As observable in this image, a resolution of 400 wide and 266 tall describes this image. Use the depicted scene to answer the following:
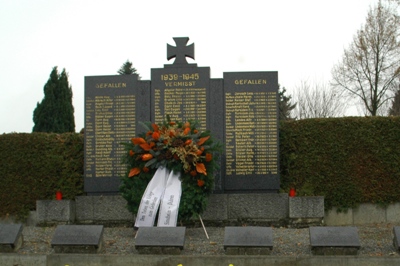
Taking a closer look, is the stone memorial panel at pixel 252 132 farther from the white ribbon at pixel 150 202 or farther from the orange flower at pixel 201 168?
the white ribbon at pixel 150 202

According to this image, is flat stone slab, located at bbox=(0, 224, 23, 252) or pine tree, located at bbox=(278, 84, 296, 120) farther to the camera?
pine tree, located at bbox=(278, 84, 296, 120)

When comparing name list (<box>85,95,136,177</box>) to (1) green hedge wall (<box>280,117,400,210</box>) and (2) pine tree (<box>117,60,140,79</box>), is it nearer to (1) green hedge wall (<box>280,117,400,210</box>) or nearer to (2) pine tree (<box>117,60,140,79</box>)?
(1) green hedge wall (<box>280,117,400,210</box>)

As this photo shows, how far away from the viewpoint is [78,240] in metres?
10.1

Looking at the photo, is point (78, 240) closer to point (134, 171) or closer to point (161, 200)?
point (161, 200)

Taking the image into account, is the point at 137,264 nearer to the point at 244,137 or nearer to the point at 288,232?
the point at 288,232

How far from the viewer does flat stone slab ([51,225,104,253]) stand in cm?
1008

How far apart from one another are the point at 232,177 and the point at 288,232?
73.6 inches

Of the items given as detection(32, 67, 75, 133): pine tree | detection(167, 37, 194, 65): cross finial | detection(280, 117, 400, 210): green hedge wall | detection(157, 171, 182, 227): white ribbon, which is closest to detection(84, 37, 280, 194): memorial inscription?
detection(167, 37, 194, 65): cross finial

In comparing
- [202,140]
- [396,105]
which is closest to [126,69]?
[396,105]

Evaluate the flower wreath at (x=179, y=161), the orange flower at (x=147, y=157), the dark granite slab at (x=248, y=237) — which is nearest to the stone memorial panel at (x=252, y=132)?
the flower wreath at (x=179, y=161)

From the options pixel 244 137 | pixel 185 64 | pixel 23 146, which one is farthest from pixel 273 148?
pixel 23 146

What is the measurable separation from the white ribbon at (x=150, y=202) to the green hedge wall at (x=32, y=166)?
285 centimetres

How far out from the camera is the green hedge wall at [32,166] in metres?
13.9

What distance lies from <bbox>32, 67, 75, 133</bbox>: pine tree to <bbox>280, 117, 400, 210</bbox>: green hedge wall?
592 inches
